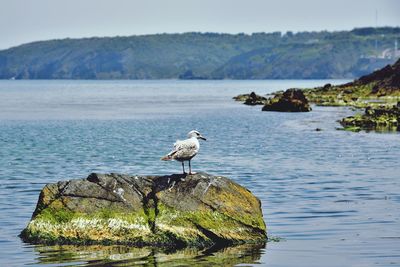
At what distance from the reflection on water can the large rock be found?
410 mm

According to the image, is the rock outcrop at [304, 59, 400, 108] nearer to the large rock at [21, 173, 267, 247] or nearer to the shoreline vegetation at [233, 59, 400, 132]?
the shoreline vegetation at [233, 59, 400, 132]

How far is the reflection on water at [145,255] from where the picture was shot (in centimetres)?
2083

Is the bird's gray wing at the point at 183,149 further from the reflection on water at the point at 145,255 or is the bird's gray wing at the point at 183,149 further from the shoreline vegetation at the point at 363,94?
the shoreline vegetation at the point at 363,94

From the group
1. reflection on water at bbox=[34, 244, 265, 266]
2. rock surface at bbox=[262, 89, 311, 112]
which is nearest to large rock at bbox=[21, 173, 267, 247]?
reflection on water at bbox=[34, 244, 265, 266]

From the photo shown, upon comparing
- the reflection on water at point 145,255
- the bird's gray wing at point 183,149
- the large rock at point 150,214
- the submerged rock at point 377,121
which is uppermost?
the bird's gray wing at point 183,149

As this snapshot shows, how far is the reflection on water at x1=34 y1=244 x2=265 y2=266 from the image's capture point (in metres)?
20.8

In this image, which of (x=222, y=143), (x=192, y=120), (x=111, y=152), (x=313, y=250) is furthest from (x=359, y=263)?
(x=192, y=120)

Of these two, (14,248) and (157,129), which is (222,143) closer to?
(157,129)

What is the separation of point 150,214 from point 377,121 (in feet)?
186

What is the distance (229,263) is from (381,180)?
1895cm

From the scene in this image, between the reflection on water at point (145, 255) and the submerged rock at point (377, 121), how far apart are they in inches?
2027

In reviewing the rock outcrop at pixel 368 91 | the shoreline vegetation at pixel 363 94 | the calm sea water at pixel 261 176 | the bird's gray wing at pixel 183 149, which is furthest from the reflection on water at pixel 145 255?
the rock outcrop at pixel 368 91

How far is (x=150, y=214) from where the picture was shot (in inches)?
909

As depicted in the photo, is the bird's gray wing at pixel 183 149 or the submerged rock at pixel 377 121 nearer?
the bird's gray wing at pixel 183 149
